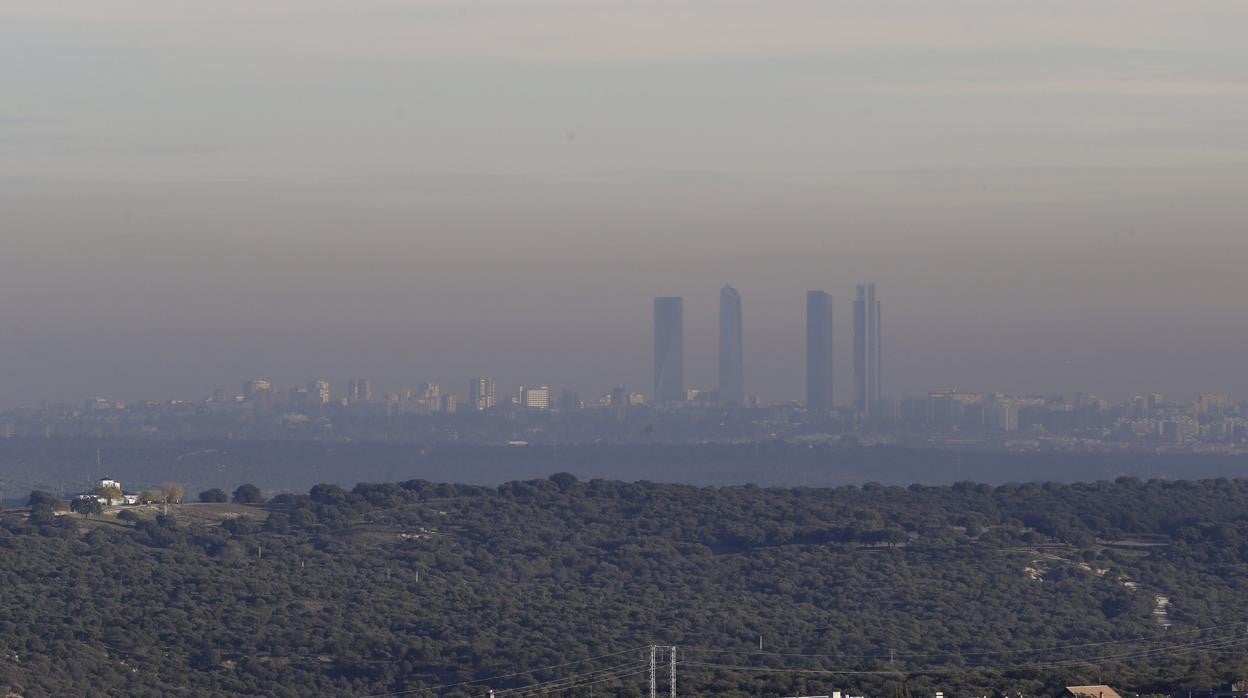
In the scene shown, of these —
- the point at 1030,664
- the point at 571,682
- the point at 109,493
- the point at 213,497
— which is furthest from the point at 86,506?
the point at 1030,664

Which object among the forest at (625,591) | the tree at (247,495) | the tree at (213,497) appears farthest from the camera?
the tree at (247,495)

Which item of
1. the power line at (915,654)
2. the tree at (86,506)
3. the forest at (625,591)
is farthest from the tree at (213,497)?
the power line at (915,654)

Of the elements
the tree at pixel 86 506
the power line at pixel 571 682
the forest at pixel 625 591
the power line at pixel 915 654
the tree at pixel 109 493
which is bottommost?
the power line at pixel 571 682

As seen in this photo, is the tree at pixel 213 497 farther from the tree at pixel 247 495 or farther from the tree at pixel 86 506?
the tree at pixel 86 506

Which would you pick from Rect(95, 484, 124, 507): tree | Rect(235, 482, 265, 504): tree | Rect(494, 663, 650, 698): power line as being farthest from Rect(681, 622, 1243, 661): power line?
Rect(235, 482, 265, 504): tree

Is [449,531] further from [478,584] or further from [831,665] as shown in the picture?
[831,665]

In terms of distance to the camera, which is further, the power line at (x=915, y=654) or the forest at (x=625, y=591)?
the power line at (x=915, y=654)

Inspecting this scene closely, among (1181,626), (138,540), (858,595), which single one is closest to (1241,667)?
(1181,626)
